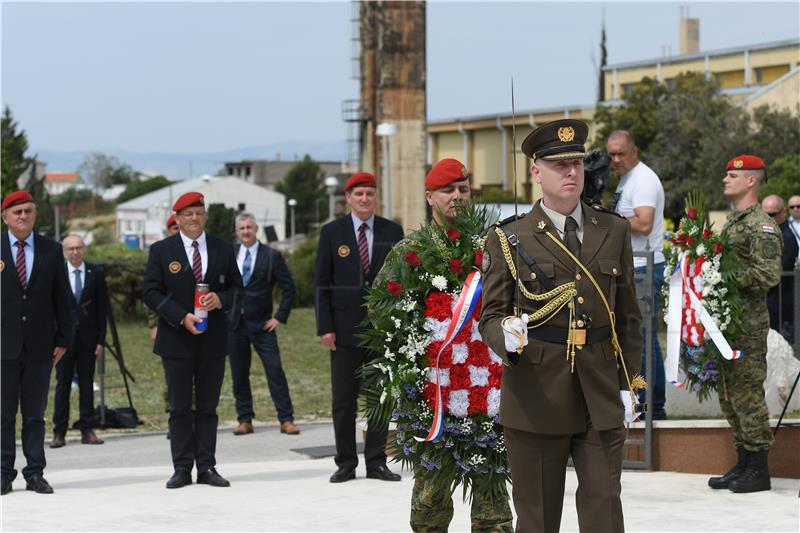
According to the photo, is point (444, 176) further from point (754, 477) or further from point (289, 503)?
point (754, 477)

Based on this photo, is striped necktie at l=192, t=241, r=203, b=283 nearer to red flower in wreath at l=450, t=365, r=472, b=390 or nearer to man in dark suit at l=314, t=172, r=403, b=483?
man in dark suit at l=314, t=172, r=403, b=483

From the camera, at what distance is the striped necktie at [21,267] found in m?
9.73

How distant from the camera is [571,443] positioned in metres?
5.51

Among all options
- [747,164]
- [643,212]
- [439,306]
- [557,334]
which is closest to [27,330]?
[439,306]

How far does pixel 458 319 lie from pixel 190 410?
12.4 ft

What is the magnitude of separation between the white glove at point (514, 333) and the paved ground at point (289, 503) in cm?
300

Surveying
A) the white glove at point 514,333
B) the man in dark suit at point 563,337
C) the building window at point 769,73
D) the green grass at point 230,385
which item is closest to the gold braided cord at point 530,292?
the man in dark suit at point 563,337

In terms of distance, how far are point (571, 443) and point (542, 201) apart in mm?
1019

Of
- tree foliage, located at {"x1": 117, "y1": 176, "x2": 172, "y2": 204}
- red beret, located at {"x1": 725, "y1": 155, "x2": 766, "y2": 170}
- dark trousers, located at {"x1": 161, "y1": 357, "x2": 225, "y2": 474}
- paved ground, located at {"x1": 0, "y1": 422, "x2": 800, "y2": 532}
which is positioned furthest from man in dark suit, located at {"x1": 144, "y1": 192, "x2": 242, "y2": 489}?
tree foliage, located at {"x1": 117, "y1": 176, "x2": 172, "y2": 204}

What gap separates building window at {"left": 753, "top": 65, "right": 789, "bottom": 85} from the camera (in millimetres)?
70938

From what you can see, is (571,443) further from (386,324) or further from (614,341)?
(386,324)

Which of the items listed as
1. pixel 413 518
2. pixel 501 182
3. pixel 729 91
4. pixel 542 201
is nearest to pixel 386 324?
pixel 413 518

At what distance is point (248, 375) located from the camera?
44.7 feet

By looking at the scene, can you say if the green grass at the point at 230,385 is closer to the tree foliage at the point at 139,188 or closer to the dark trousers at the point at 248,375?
the dark trousers at the point at 248,375
